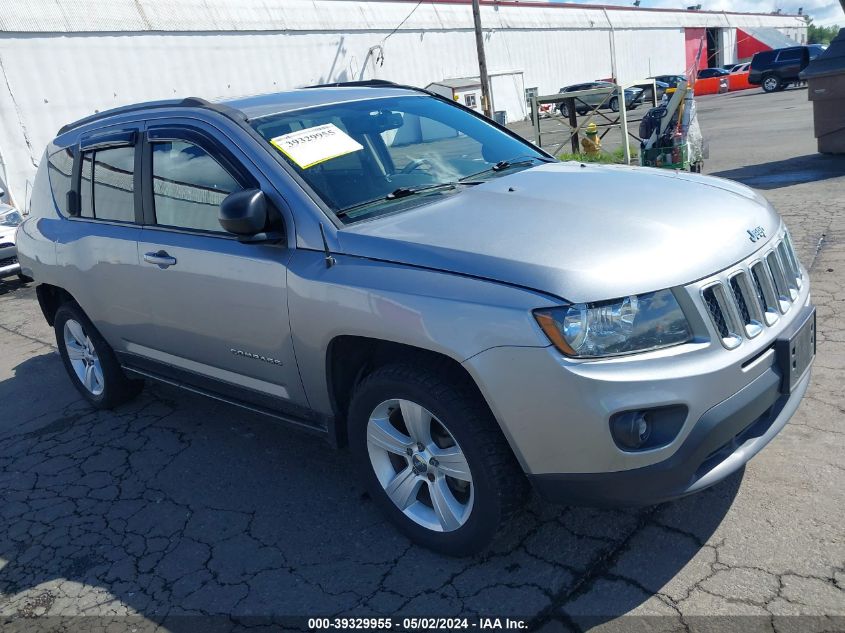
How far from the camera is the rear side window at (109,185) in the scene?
165 inches

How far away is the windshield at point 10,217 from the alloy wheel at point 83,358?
20.9 feet

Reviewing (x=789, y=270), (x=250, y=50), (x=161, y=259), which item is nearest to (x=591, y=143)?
(x=789, y=270)

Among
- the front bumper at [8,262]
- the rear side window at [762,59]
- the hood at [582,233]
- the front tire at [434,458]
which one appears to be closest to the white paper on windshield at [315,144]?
the hood at [582,233]

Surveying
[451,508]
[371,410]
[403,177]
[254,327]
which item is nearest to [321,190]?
[403,177]

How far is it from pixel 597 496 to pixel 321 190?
5.72 ft

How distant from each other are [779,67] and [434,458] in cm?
3889

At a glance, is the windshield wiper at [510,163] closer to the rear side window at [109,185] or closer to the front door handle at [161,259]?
the front door handle at [161,259]

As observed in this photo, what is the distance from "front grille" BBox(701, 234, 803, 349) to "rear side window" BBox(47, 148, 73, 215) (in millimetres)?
4043

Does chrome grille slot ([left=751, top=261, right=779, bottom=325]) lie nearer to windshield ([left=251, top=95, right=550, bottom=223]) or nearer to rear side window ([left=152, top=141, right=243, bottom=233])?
windshield ([left=251, top=95, right=550, bottom=223])

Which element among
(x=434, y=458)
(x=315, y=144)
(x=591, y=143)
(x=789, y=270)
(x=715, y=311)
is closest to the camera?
(x=715, y=311)

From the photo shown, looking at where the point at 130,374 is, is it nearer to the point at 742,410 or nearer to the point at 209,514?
the point at 209,514

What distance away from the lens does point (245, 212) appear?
307 centimetres

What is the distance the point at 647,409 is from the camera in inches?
96.3

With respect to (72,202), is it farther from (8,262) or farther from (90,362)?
(8,262)
